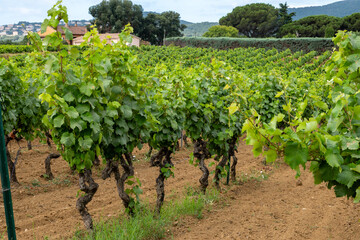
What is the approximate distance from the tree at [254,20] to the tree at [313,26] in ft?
23.0

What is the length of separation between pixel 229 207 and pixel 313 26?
7783 cm

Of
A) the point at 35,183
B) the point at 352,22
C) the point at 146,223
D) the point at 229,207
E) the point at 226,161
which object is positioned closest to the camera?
the point at 146,223

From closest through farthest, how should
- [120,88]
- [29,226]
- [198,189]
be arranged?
1. [120,88]
2. [29,226]
3. [198,189]

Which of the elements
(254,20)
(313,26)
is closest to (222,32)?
(254,20)

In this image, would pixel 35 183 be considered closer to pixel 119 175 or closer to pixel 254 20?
pixel 119 175

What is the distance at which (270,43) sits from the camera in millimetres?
48938

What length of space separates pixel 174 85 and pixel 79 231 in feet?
9.13

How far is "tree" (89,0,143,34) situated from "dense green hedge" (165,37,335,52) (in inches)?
601

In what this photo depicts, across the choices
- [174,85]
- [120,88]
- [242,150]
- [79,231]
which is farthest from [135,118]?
[242,150]

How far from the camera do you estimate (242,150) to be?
424 inches

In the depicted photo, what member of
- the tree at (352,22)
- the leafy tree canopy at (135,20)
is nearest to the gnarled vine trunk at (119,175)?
the leafy tree canopy at (135,20)

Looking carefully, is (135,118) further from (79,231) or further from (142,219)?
(79,231)

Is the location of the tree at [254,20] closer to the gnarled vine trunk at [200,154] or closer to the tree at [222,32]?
the tree at [222,32]

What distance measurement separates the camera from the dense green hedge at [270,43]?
1752 inches
